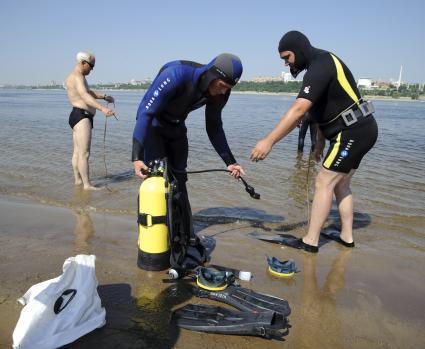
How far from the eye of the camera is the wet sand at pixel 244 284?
238 centimetres

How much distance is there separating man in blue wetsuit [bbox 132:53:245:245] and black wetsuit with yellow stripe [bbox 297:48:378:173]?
778 millimetres

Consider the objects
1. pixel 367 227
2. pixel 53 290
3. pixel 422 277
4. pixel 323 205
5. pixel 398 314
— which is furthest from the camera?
pixel 367 227

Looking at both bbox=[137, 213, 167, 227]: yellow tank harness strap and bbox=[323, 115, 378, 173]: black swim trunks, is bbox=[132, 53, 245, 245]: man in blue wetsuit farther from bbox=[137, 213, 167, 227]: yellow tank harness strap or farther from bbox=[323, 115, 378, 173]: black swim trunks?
bbox=[323, 115, 378, 173]: black swim trunks

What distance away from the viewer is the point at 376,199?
632 centimetres

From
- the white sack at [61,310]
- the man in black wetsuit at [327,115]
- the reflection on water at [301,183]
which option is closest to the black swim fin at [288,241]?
the man in black wetsuit at [327,115]

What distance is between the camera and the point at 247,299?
276 cm

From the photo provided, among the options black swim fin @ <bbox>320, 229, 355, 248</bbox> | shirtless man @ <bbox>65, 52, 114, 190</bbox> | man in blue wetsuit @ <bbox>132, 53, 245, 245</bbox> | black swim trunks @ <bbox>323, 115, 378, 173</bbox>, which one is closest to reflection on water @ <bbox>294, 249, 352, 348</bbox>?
black swim fin @ <bbox>320, 229, 355, 248</bbox>

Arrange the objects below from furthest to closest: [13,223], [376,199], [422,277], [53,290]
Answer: [376,199] → [13,223] → [422,277] → [53,290]

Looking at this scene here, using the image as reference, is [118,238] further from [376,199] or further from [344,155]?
[376,199]

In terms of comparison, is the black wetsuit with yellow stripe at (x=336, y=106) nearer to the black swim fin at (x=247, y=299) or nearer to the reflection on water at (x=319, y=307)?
the reflection on water at (x=319, y=307)

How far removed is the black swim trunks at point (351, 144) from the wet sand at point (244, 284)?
3.20 feet

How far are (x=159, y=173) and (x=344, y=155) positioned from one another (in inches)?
70.7

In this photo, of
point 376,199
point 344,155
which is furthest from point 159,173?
point 376,199

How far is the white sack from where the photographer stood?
2018mm
